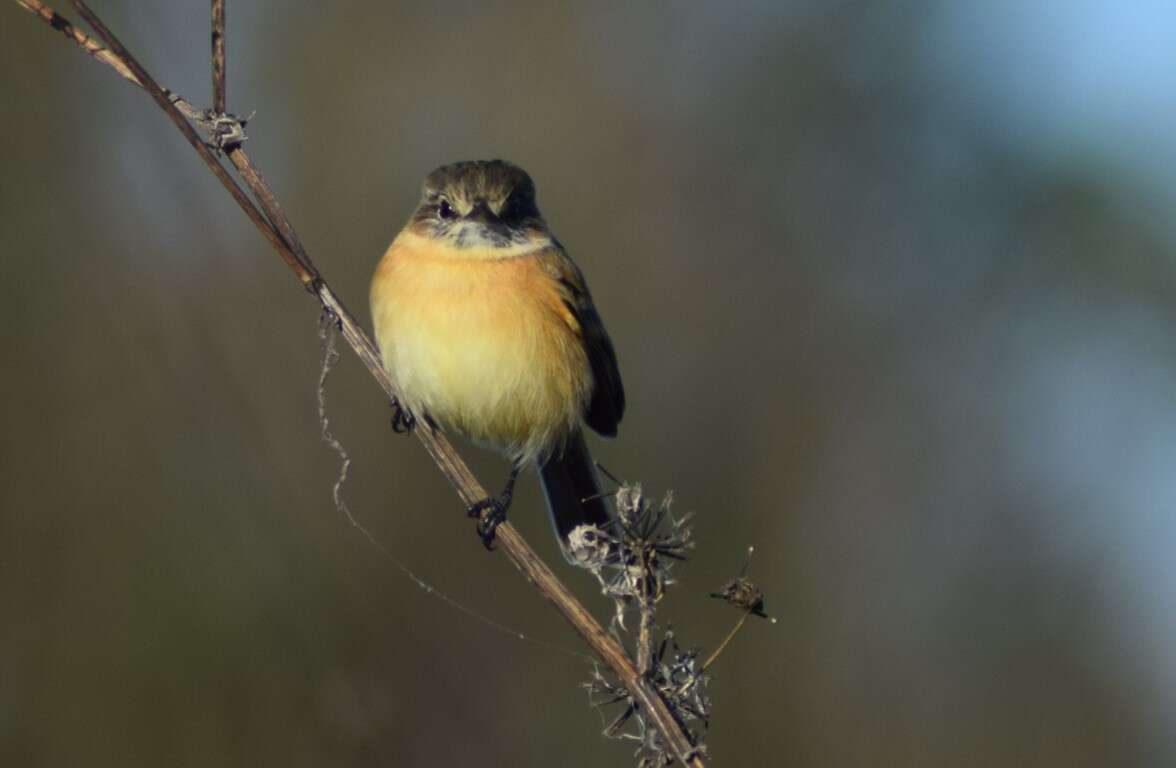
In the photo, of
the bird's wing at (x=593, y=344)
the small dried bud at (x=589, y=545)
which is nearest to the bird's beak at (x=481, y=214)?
the bird's wing at (x=593, y=344)

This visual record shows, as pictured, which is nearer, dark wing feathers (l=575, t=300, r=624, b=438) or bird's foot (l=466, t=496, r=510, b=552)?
Result: bird's foot (l=466, t=496, r=510, b=552)

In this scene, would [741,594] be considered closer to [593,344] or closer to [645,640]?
[645,640]

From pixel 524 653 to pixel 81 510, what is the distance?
7.38ft

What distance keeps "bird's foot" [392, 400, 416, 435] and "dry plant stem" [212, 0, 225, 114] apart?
1.23m

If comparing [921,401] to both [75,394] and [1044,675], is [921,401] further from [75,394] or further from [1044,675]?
[75,394]

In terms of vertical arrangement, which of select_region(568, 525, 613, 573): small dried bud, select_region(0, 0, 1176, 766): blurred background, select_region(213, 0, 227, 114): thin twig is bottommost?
select_region(0, 0, 1176, 766): blurred background

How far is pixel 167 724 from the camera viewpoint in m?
5.67

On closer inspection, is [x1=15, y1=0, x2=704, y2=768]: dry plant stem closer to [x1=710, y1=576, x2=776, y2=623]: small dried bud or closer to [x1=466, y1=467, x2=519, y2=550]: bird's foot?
[x1=710, y1=576, x2=776, y2=623]: small dried bud

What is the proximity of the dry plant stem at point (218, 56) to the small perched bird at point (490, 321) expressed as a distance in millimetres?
1357

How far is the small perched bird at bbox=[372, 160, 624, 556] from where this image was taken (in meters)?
4.42

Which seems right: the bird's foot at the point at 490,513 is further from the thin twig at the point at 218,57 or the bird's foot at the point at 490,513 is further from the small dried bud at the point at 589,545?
the thin twig at the point at 218,57

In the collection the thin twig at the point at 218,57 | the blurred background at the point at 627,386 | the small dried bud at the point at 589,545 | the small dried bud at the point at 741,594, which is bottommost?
the blurred background at the point at 627,386

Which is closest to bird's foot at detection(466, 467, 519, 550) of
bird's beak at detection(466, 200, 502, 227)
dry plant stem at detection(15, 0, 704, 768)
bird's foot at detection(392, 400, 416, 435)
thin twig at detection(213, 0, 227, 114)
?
bird's foot at detection(392, 400, 416, 435)

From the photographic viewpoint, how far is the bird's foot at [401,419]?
4.21m
